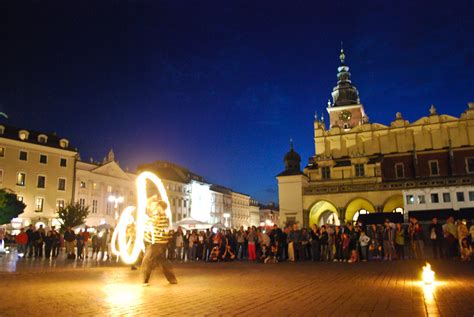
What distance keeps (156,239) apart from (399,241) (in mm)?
13651

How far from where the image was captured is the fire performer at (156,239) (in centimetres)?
1049

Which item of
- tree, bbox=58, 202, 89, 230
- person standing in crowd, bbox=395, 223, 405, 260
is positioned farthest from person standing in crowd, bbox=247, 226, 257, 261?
tree, bbox=58, 202, 89, 230

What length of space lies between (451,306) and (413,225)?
14.3 metres

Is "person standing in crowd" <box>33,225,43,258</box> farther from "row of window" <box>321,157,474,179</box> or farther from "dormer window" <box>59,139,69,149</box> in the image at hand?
"row of window" <box>321,157,474,179</box>

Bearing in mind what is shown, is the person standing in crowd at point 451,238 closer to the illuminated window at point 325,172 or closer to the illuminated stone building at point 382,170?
the illuminated stone building at point 382,170

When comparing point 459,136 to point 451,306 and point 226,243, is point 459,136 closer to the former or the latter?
point 226,243

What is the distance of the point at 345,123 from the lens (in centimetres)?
7362

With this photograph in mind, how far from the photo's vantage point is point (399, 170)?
179 feet

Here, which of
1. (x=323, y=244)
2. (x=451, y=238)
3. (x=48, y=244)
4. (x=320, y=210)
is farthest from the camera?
(x=320, y=210)

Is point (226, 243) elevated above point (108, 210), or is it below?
below

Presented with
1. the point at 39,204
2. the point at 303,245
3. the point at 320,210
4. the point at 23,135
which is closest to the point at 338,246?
the point at 303,245

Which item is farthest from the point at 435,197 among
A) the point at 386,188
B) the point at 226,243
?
the point at 226,243

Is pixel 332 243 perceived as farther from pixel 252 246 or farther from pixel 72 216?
pixel 72 216

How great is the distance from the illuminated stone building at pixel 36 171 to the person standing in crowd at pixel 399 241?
4388 centimetres
